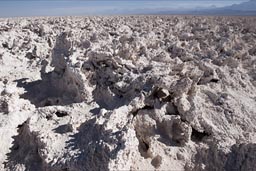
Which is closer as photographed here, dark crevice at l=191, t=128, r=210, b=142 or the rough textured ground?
the rough textured ground

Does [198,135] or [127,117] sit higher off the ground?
[127,117]

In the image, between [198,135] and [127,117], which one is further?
[198,135]

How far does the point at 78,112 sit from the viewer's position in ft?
14.6

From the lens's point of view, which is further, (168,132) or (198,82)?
(198,82)

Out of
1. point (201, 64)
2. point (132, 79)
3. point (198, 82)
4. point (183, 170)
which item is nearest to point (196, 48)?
point (201, 64)

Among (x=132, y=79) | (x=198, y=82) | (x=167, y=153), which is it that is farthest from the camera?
(x=198, y=82)

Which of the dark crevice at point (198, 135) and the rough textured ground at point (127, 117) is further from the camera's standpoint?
the dark crevice at point (198, 135)

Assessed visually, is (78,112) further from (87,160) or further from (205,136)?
(205,136)

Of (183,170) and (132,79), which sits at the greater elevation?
(132,79)

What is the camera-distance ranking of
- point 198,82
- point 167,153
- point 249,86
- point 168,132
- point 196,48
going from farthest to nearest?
point 196,48 < point 249,86 < point 198,82 < point 168,132 < point 167,153

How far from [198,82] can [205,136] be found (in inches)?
49.8

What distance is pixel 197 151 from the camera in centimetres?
371

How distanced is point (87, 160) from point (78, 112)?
4.09 ft

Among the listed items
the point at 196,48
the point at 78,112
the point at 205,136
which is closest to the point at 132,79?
the point at 78,112
